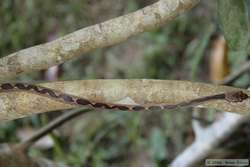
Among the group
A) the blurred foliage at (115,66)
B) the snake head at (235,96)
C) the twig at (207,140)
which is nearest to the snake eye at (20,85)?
the snake head at (235,96)

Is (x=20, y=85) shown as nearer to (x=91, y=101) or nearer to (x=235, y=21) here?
(x=91, y=101)

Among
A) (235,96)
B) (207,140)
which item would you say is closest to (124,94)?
(235,96)

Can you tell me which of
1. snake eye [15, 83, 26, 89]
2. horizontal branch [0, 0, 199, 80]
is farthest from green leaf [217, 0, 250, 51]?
snake eye [15, 83, 26, 89]

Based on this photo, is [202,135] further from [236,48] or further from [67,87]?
[67,87]

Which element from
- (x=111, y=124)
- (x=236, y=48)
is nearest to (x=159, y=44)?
(x=111, y=124)

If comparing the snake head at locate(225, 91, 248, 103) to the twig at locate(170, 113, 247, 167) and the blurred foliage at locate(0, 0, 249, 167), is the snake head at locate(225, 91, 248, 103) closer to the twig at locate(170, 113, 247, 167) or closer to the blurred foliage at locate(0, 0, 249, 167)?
the twig at locate(170, 113, 247, 167)

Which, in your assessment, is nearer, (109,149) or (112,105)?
(112,105)

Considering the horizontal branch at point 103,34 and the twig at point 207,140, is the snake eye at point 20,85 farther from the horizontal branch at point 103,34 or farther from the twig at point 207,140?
the twig at point 207,140
